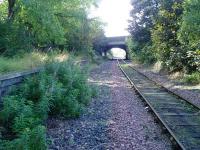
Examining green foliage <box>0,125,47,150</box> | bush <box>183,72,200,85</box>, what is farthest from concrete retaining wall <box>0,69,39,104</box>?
bush <box>183,72,200,85</box>

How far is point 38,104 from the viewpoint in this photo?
8.90m

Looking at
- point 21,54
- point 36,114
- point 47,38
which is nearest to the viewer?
point 36,114

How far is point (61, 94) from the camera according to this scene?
34.8 feet

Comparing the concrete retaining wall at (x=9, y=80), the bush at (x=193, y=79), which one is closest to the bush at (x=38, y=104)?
the concrete retaining wall at (x=9, y=80)

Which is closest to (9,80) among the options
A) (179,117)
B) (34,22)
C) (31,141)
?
(31,141)

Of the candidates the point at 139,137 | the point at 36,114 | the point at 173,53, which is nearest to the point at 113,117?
the point at 139,137

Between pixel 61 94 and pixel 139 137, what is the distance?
277 centimetres

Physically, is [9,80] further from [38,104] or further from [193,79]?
[193,79]

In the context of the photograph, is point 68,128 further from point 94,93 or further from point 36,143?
point 94,93

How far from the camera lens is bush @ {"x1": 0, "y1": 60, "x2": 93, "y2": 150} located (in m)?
6.87

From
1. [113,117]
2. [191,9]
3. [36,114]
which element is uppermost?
[191,9]

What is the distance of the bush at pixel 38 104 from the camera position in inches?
270

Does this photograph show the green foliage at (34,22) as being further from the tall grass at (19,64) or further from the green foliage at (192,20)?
the green foliage at (192,20)

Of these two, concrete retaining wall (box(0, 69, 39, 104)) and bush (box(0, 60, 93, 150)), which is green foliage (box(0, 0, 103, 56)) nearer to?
bush (box(0, 60, 93, 150))
